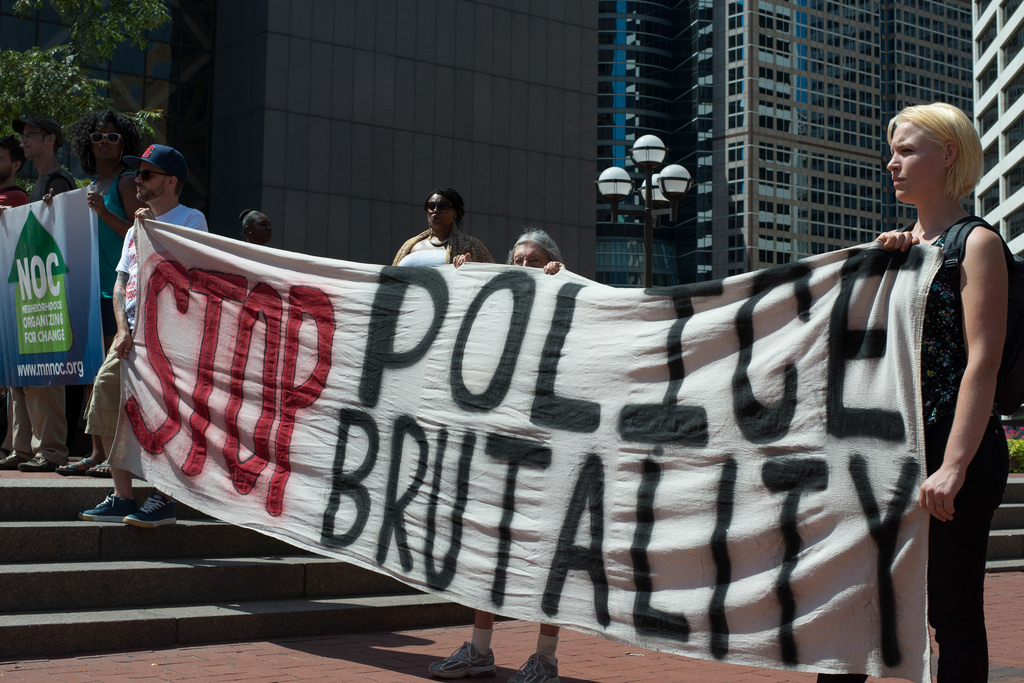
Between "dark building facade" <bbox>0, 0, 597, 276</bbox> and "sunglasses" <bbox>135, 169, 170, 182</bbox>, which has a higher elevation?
"dark building facade" <bbox>0, 0, 597, 276</bbox>

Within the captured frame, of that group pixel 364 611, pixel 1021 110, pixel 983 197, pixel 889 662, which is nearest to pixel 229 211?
pixel 364 611

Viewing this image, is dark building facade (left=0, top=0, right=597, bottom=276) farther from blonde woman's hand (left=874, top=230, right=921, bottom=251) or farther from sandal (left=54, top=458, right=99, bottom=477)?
blonde woman's hand (left=874, top=230, right=921, bottom=251)

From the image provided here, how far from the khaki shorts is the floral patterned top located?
4.37 metres

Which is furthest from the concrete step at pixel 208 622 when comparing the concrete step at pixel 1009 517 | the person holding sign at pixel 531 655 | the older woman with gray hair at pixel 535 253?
the concrete step at pixel 1009 517

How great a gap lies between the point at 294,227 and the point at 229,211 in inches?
115

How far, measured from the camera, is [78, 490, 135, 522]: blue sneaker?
6062mm

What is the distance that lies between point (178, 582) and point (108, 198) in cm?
267

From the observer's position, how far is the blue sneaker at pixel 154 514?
5977 millimetres

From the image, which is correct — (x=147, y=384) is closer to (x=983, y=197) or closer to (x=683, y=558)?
(x=683, y=558)

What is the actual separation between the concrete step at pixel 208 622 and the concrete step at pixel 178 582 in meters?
0.06

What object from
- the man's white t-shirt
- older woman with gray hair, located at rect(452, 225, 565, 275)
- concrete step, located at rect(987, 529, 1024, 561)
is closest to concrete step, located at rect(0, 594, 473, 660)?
the man's white t-shirt

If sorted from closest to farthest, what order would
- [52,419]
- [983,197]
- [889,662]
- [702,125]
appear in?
[889,662], [52,419], [983,197], [702,125]

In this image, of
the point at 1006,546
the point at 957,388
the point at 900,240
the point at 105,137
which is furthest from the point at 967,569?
the point at 1006,546

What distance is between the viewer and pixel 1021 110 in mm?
72375
